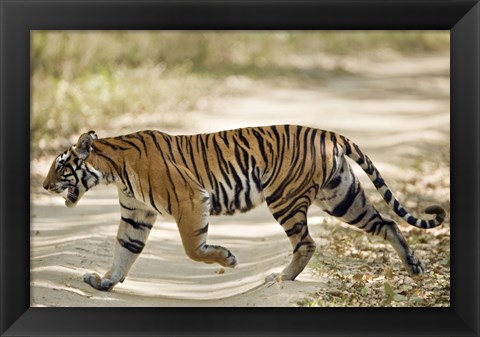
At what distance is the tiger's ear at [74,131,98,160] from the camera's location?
6.05 metres

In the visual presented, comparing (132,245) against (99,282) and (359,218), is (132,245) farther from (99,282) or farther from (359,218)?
(359,218)

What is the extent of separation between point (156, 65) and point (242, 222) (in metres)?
5.22

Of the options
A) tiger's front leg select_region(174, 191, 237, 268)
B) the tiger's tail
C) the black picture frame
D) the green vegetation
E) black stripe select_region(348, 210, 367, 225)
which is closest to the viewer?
the black picture frame

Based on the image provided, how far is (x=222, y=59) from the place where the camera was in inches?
573

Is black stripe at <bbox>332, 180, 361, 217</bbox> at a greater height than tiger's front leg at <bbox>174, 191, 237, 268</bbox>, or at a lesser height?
greater

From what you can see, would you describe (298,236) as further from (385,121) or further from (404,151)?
(385,121)

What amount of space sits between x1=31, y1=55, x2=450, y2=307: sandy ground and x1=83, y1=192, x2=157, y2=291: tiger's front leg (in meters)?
0.09

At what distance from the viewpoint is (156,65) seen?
44.2ft

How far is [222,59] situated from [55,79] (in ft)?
11.6

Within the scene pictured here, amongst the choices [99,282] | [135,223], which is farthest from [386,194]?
[99,282]

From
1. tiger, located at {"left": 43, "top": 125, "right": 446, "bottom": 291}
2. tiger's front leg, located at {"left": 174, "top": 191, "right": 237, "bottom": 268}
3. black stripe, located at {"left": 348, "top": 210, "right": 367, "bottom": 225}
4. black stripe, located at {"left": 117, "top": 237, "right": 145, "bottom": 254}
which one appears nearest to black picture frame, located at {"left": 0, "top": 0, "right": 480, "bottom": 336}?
tiger's front leg, located at {"left": 174, "top": 191, "right": 237, "bottom": 268}

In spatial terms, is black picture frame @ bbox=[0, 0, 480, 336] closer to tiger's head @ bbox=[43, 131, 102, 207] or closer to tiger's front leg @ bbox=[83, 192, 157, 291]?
tiger's head @ bbox=[43, 131, 102, 207]
